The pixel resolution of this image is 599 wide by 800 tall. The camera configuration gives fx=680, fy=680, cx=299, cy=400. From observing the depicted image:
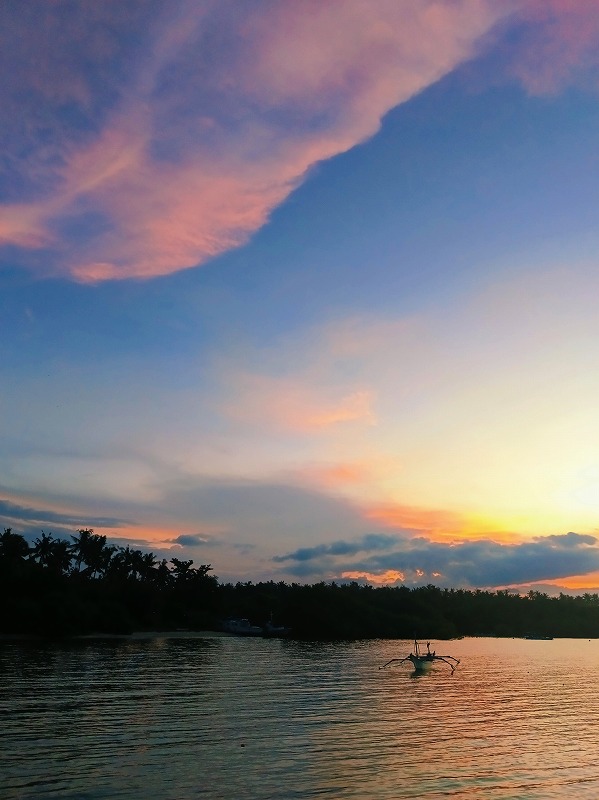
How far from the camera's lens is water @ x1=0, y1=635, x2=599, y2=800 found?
99.1 ft

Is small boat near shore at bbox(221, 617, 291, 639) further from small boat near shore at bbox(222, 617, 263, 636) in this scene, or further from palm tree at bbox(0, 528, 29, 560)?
palm tree at bbox(0, 528, 29, 560)

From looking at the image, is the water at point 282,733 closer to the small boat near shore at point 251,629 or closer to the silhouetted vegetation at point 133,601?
the silhouetted vegetation at point 133,601

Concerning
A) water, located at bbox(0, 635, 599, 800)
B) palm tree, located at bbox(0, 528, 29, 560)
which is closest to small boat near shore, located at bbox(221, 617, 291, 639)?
palm tree, located at bbox(0, 528, 29, 560)

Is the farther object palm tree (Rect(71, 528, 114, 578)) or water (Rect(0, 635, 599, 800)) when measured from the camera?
palm tree (Rect(71, 528, 114, 578))

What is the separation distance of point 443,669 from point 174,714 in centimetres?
6121

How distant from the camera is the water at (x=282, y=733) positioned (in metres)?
30.2

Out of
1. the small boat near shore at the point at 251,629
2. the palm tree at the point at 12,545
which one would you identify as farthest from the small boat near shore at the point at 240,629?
the palm tree at the point at 12,545

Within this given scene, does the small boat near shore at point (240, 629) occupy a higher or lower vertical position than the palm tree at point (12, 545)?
lower

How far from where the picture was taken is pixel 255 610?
641ft

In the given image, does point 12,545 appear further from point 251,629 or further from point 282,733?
point 282,733

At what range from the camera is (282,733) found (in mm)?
42219

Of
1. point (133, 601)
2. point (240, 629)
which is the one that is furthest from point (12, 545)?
point (240, 629)

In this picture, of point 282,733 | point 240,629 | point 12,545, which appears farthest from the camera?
point 240,629

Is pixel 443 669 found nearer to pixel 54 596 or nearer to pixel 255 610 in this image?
pixel 54 596
